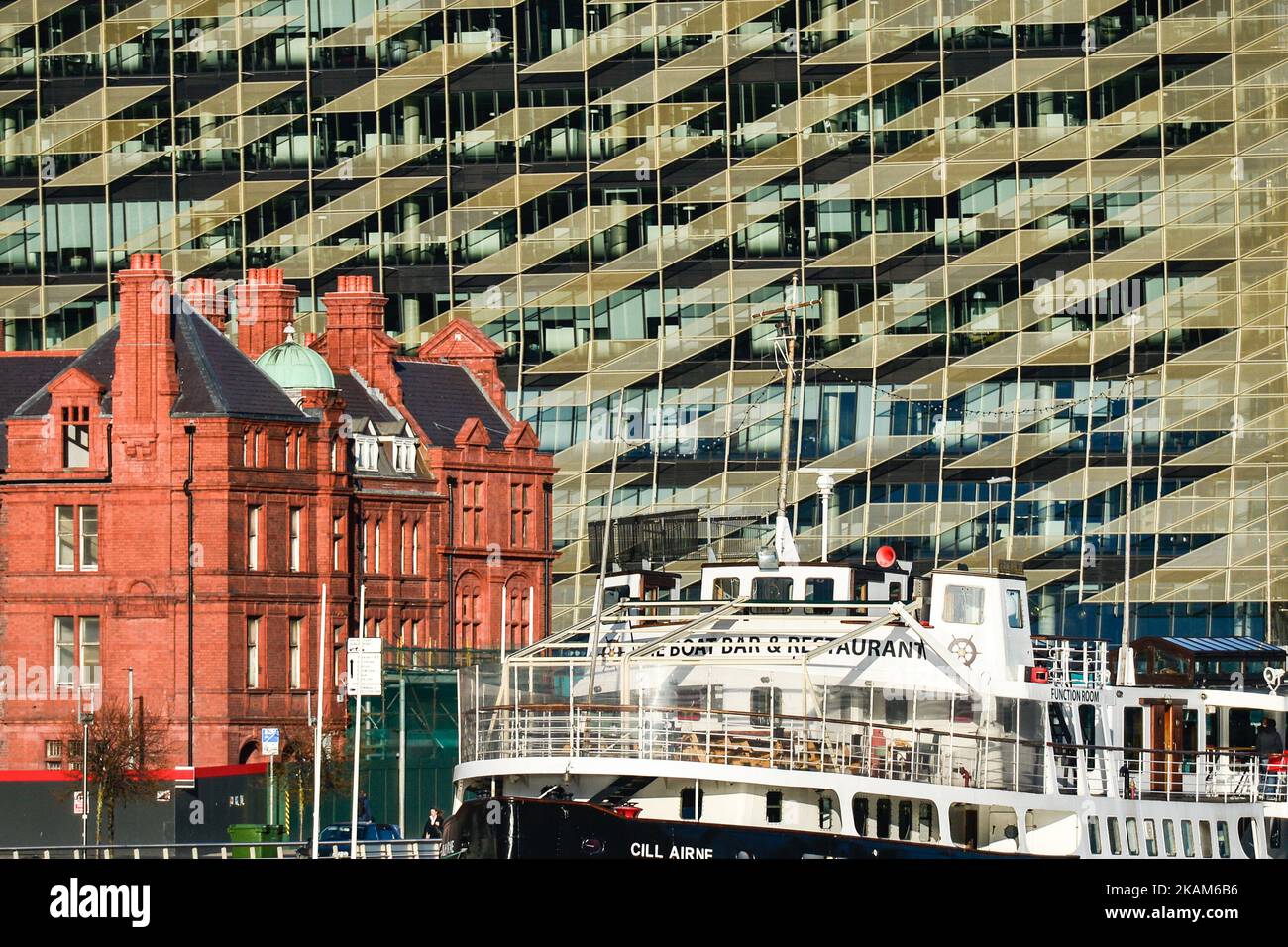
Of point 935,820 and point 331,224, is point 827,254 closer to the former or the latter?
point 331,224

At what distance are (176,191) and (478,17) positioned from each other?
12.3 m

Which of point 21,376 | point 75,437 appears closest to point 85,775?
point 75,437

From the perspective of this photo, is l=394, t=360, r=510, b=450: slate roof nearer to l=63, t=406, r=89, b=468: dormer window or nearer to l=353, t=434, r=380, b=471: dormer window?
l=353, t=434, r=380, b=471: dormer window

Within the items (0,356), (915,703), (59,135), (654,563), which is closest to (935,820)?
(915,703)

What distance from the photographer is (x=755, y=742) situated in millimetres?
46281

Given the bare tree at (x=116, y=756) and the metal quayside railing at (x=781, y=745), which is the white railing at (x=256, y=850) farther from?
the bare tree at (x=116, y=756)

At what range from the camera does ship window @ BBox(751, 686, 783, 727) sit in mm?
46844

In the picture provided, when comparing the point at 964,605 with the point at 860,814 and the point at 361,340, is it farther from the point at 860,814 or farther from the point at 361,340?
the point at 361,340

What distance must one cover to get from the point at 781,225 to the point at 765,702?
63791 millimetres

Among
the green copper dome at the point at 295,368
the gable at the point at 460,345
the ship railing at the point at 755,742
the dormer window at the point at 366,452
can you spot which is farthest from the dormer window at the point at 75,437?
the ship railing at the point at 755,742

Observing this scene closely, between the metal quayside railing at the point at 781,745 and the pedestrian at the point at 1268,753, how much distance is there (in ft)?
8.61

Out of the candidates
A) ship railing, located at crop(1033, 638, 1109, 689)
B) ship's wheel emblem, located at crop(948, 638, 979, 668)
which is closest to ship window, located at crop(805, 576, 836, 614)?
ship's wheel emblem, located at crop(948, 638, 979, 668)

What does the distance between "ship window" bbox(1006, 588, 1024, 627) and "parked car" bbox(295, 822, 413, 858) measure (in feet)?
33.5

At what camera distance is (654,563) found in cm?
5550
